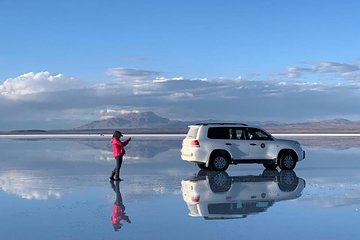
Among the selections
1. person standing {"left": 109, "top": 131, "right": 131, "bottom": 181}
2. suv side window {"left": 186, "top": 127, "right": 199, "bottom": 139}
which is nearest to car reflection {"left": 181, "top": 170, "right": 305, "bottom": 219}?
suv side window {"left": 186, "top": 127, "right": 199, "bottom": 139}

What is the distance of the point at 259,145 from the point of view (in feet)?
68.6

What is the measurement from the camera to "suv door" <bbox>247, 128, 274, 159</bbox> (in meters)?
20.8

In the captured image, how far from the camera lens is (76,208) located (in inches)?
471

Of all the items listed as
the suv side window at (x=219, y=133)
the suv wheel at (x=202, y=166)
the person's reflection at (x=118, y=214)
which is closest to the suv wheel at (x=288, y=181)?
the suv side window at (x=219, y=133)

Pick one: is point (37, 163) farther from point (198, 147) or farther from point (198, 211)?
point (198, 211)

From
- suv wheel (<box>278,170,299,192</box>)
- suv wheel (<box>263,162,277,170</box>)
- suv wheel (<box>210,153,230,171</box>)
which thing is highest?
suv wheel (<box>210,153,230,171</box>)

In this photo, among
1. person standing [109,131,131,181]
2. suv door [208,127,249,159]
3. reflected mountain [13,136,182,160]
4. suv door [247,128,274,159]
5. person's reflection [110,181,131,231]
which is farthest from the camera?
A: reflected mountain [13,136,182,160]

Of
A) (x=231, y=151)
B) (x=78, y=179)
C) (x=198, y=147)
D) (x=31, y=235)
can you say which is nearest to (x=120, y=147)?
(x=78, y=179)

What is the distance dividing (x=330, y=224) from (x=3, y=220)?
21.0ft

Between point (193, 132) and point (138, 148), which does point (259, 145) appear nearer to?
point (193, 132)

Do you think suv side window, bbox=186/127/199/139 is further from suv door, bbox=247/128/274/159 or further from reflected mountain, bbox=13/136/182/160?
reflected mountain, bbox=13/136/182/160

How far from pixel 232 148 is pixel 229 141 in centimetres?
30

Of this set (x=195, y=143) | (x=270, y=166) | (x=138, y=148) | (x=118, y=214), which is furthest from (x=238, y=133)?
(x=138, y=148)

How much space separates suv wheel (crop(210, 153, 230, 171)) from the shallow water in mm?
396
